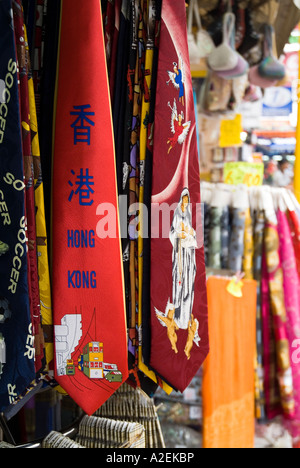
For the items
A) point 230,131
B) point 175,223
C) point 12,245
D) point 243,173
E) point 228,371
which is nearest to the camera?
point 12,245

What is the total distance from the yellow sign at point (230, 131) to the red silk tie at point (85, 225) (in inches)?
61.6

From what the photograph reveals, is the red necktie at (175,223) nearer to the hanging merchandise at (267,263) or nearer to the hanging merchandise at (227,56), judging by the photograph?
the hanging merchandise at (267,263)

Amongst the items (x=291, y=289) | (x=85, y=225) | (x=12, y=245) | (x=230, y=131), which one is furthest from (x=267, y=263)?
(x=12, y=245)

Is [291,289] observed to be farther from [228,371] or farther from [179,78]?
[179,78]

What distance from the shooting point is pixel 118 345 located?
82cm

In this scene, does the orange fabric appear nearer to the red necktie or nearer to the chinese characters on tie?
the red necktie

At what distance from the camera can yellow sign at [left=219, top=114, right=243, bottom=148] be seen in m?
2.29

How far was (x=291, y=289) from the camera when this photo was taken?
1766mm

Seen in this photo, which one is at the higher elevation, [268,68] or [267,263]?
A: [268,68]

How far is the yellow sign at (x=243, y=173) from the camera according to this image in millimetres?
2113

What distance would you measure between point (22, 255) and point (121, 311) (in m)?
0.20

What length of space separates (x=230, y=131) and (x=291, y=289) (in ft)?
2.98

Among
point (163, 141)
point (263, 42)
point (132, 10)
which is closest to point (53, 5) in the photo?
point (132, 10)

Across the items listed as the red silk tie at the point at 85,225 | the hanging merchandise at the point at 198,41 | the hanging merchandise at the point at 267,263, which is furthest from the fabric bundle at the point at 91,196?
the hanging merchandise at the point at 198,41
